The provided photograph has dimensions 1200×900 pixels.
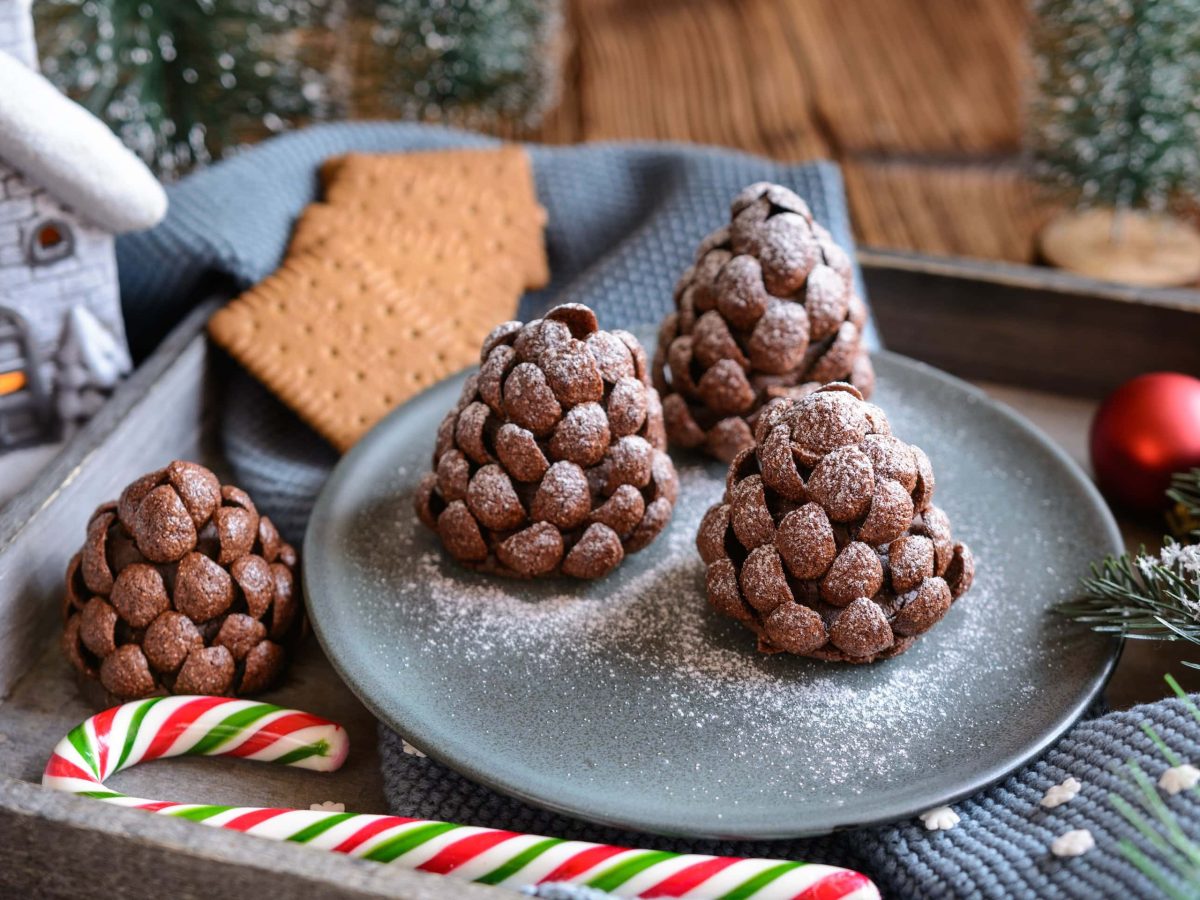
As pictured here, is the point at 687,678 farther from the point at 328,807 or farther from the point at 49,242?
the point at 49,242

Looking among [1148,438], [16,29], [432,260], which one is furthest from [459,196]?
[1148,438]

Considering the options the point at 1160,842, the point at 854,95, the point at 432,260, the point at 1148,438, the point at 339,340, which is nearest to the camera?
the point at 1160,842

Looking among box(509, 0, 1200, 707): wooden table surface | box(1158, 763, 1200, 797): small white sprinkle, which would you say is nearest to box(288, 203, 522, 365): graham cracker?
box(509, 0, 1200, 707): wooden table surface

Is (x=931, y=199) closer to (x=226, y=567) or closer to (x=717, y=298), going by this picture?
(x=717, y=298)

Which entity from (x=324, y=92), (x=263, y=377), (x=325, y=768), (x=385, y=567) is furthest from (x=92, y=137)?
(x=324, y=92)

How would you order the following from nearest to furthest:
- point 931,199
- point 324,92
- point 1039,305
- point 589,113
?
point 1039,305
point 324,92
point 931,199
point 589,113

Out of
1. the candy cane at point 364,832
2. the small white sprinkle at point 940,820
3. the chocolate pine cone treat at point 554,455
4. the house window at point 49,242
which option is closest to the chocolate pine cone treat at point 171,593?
the candy cane at point 364,832
